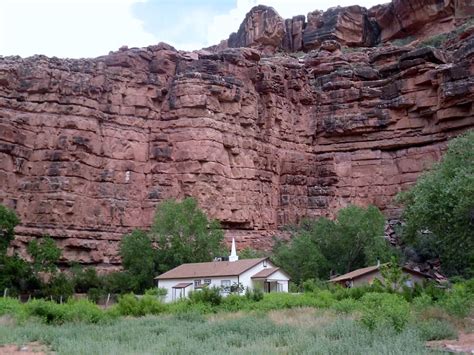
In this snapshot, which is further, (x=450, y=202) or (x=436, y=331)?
(x=450, y=202)

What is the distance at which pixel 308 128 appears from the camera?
5894 centimetres

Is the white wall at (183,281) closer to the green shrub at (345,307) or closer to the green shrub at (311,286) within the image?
the green shrub at (311,286)

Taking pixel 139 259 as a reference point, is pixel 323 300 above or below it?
below

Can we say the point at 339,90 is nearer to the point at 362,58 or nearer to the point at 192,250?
the point at 362,58

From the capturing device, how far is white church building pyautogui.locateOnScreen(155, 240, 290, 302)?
33125 millimetres

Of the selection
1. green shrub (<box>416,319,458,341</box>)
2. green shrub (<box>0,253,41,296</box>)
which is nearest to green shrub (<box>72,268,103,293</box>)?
green shrub (<box>0,253,41,296</box>)

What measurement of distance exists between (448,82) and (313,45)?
24677 mm

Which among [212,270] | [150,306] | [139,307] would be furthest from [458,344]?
[212,270]

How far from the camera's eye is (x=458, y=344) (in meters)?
13.2

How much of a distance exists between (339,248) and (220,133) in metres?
15.5

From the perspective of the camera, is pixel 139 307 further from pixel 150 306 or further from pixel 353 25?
pixel 353 25

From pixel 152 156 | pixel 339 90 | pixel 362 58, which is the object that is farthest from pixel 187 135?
pixel 362 58

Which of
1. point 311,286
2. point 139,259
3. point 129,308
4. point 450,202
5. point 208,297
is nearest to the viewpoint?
point 450,202

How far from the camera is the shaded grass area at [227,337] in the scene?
12.1 metres
